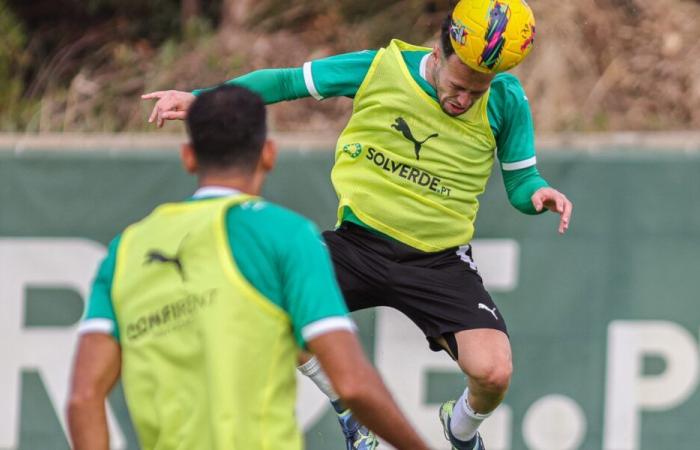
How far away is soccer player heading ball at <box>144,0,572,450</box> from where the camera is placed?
20.5 ft

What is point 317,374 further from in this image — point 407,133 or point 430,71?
point 430,71

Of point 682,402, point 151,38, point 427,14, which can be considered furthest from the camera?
point 151,38

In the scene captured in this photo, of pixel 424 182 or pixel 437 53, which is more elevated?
pixel 437 53

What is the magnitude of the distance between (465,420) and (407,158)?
122 centimetres

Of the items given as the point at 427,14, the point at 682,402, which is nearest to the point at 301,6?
the point at 427,14

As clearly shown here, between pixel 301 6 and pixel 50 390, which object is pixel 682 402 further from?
pixel 301 6

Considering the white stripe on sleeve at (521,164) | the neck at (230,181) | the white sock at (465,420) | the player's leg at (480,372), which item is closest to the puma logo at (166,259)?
the neck at (230,181)

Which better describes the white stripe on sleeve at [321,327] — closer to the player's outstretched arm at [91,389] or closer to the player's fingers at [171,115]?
the player's outstretched arm at [91,389]

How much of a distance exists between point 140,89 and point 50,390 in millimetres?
3722

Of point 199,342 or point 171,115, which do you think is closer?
point 199,342

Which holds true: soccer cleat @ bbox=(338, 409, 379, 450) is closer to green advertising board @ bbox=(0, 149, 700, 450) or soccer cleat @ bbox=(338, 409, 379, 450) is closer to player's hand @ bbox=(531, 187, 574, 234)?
player's hand @ bbox=(531, 187, 574, 234)

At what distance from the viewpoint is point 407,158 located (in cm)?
632

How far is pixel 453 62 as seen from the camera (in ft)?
19.7

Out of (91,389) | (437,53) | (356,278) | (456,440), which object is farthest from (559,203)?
(91,389)
